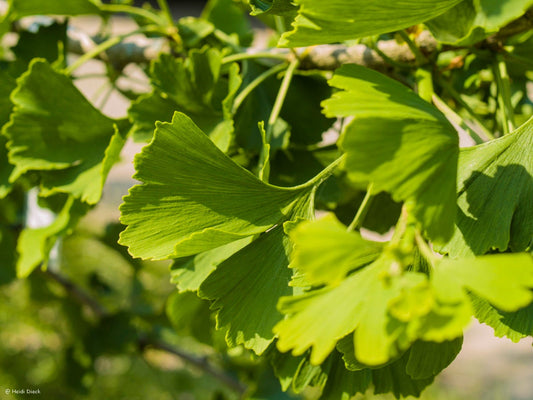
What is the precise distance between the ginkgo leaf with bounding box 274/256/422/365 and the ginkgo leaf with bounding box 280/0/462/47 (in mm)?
142

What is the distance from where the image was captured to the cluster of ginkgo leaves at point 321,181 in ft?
0.93

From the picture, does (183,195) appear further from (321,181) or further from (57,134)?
(57,134)

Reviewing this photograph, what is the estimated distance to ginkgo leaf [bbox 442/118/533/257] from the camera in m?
0.38

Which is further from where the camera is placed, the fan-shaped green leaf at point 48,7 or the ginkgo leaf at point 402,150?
the fan-shaped green leaf at point 48,7

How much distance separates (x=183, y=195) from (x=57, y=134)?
21cm

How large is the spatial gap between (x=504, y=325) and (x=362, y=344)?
19 centimetres

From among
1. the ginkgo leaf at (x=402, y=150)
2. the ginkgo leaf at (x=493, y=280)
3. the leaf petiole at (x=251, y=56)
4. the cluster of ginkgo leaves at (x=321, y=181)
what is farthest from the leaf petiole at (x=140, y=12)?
the ginkgo leaf at (x=493, y=280)

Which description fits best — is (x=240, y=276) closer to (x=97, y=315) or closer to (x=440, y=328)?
(x=440, y=328)

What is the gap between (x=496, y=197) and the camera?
0.39 meters

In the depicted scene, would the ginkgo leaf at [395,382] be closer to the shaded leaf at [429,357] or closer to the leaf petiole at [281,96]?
the shaded leaf at [429,357]

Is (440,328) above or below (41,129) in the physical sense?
above

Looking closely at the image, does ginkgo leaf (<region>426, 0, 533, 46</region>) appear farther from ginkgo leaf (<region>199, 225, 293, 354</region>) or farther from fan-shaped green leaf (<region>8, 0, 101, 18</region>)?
fan-shaped green leaf (<region>8, 0, 101, 18</region>)

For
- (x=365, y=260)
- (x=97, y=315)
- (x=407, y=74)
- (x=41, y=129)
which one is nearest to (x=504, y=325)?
(x=365, y=260)

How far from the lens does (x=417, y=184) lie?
0.31 m
